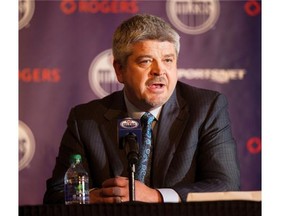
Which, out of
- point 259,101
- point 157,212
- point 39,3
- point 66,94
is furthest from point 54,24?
point 157,212

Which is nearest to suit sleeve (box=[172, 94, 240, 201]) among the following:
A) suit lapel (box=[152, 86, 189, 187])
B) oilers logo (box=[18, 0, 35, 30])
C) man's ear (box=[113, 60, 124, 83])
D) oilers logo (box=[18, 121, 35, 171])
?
suit lapel (box=[152, 86, 189, 187])

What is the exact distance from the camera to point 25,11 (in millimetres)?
3445

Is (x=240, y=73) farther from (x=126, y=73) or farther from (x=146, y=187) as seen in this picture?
(x=146, y=187)

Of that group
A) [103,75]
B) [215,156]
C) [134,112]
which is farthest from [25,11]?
[215,156]

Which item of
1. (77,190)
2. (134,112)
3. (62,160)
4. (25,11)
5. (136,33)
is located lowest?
(77,190)

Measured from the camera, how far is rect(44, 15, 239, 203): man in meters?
3.42

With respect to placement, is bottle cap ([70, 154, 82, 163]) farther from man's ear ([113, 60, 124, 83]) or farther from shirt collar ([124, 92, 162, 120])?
man's ear ([113, 60, 124, 83])

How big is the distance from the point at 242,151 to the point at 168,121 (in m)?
0.46

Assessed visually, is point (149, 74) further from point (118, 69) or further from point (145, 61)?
point (118, 69)

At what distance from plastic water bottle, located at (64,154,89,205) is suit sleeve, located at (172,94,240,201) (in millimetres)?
489

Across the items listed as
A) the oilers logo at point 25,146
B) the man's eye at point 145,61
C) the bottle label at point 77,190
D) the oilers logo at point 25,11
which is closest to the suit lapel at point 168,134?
the man's eye at point 145,61

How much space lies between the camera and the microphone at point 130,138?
2.72 metres

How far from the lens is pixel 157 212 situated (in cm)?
239

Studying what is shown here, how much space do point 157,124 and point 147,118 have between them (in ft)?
0.22
